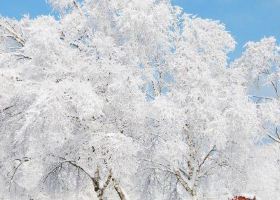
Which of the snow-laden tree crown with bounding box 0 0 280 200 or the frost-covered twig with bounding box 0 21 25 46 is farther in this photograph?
the frost-covered twig with bounding box 0 21 25 46

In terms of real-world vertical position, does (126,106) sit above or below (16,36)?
below

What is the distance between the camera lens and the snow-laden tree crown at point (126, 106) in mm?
14977

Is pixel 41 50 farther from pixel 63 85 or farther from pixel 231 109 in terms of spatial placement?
pixel 231 109

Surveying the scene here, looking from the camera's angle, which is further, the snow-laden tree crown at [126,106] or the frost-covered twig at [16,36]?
the frost-covered twig at [16,36]

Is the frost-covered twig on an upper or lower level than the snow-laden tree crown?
upper

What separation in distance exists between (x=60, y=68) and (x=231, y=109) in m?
5.39

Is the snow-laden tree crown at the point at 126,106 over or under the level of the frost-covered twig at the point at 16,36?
under

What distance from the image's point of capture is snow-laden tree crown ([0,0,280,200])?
49.1 feet

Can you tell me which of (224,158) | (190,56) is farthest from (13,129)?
(224,158)

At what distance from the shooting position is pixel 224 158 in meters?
19.2

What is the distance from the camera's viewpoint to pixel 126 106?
1588 cm

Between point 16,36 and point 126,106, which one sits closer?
point 126,106

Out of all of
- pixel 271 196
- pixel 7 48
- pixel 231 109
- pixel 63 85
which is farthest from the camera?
pixel 271 196

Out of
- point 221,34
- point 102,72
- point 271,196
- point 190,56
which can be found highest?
point 271,196
